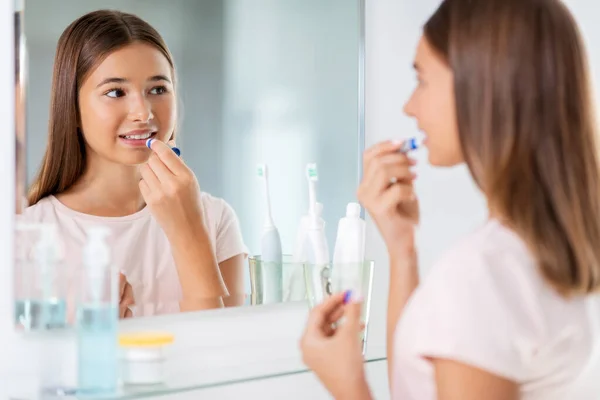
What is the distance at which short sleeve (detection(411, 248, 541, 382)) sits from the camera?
86 cm

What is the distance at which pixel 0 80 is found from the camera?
99cm

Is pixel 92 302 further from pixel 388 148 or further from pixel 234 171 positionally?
pixel 388 148

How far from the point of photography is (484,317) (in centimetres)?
87

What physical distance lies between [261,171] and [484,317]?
0.50 metres

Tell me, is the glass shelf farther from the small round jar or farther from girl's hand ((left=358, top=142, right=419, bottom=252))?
girl's hand ((left=358, top=142, right=419, bottom=252))

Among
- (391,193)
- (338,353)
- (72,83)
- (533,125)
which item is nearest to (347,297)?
(338,353)

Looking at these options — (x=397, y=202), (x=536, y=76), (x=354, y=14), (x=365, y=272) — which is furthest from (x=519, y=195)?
(x=354, y=14)

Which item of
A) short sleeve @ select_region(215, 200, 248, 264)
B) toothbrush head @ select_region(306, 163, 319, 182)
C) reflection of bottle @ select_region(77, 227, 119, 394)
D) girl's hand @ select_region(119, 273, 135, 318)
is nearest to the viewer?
reflection of bottle @ select_region(77, 227, 119, 394)

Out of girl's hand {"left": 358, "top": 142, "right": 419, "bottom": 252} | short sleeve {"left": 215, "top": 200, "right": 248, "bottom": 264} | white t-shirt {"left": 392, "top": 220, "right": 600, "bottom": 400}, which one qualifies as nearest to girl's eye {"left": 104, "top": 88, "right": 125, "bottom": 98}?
short sleeve {"left": 215, "top": 200, "right": 248, "bottom": 264}

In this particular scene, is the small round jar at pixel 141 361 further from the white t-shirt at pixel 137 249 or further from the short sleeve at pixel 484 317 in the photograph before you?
the short sleeve at pixel 484 317

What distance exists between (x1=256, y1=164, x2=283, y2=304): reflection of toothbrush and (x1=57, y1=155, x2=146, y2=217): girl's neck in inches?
8.4

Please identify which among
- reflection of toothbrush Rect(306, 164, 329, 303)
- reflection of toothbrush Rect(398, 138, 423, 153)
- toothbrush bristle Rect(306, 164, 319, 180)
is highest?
reflection of toothbrush Rect(398, 138, 423, 153)

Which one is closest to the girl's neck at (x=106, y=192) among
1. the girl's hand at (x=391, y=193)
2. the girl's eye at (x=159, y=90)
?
the girl's eye at (x=159, y=90)

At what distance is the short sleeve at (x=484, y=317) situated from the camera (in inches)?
33.7
